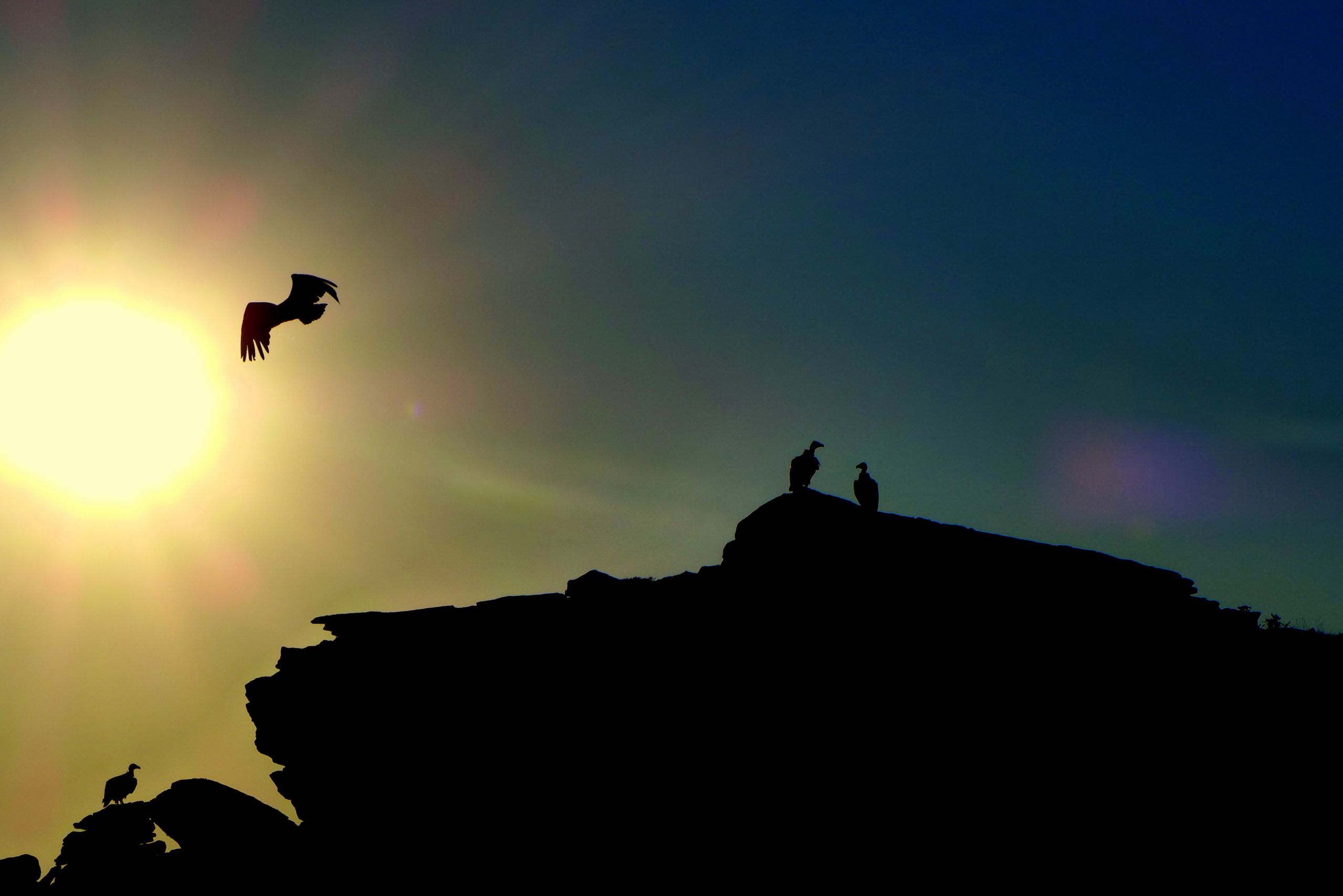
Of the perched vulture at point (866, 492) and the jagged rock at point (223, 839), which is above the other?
the perched vulture at point (866, 492)

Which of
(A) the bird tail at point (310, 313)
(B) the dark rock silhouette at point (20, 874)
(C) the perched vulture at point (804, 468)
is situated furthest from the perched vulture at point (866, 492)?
(B) the dark rock silhouette at point (20, 874)

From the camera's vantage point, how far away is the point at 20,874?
25.5 metres

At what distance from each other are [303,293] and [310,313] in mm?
372

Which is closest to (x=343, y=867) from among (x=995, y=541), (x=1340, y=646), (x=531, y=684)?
(x=531, y=684)

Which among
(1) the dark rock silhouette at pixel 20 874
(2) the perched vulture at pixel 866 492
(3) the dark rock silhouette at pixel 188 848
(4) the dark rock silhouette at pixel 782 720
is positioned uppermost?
(2) the perched vulture at pixel 866 492

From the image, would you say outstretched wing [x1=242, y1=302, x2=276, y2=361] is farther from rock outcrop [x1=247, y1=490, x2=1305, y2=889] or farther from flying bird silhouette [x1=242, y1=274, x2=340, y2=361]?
rock outcrop [x1=247, y1=490, x2=1305, y2=889]

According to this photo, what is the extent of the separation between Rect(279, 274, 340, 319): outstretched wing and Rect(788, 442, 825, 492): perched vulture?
12.9 meters

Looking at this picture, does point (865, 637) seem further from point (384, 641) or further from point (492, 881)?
point (384, 641)

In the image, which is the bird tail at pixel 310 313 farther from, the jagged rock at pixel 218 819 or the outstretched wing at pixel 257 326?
the jagged rock at pixel 218 819

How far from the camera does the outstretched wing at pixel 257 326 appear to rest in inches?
577

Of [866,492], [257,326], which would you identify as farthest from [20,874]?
[866,492]

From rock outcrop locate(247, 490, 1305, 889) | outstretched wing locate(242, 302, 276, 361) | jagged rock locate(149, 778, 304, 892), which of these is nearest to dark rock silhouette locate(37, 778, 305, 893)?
jagged rock locate(149, 778, 304, 892)

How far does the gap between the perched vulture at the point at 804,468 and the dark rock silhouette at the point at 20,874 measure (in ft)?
78.2

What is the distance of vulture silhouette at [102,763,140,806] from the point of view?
92.5 ft
